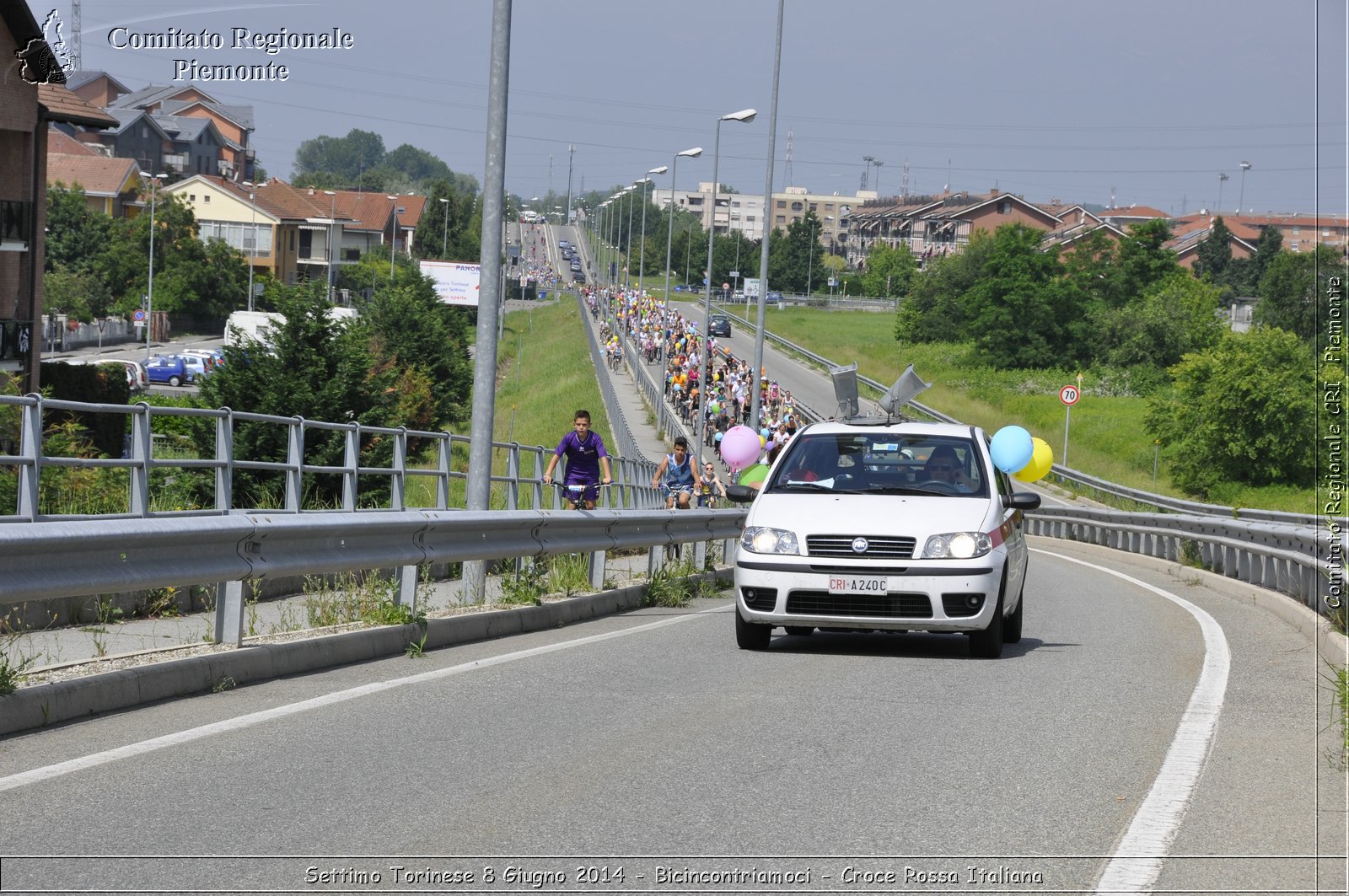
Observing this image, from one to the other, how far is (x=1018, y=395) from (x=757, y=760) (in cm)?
8083

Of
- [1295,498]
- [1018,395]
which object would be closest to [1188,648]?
[1295,498]

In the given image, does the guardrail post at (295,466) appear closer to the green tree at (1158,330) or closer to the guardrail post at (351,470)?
the guardrail post at (351,470)

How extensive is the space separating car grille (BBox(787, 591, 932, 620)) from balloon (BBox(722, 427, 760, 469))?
411 inches

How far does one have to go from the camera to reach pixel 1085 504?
184 feet

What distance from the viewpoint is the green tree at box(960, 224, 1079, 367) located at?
103250 millimetres

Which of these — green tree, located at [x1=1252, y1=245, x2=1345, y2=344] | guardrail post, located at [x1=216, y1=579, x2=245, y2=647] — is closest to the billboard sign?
green tree, located at [x1=1252, y1=245, x2=1345, y2=344]

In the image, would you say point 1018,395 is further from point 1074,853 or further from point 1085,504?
point 1074,853

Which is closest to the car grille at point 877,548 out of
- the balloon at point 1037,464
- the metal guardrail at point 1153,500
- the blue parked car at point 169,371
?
the metal guardrail at point 1153,500

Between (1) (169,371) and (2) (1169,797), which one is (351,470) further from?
(1) (169,371)

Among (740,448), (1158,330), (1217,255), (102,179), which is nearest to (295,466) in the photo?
(740,448)

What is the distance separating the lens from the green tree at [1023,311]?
339 ft

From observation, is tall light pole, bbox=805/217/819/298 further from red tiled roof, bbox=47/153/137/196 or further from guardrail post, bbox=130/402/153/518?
guardrail post, bbox=130/402/153/518

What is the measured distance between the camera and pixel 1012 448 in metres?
18.9

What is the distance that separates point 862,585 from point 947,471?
1679mm
